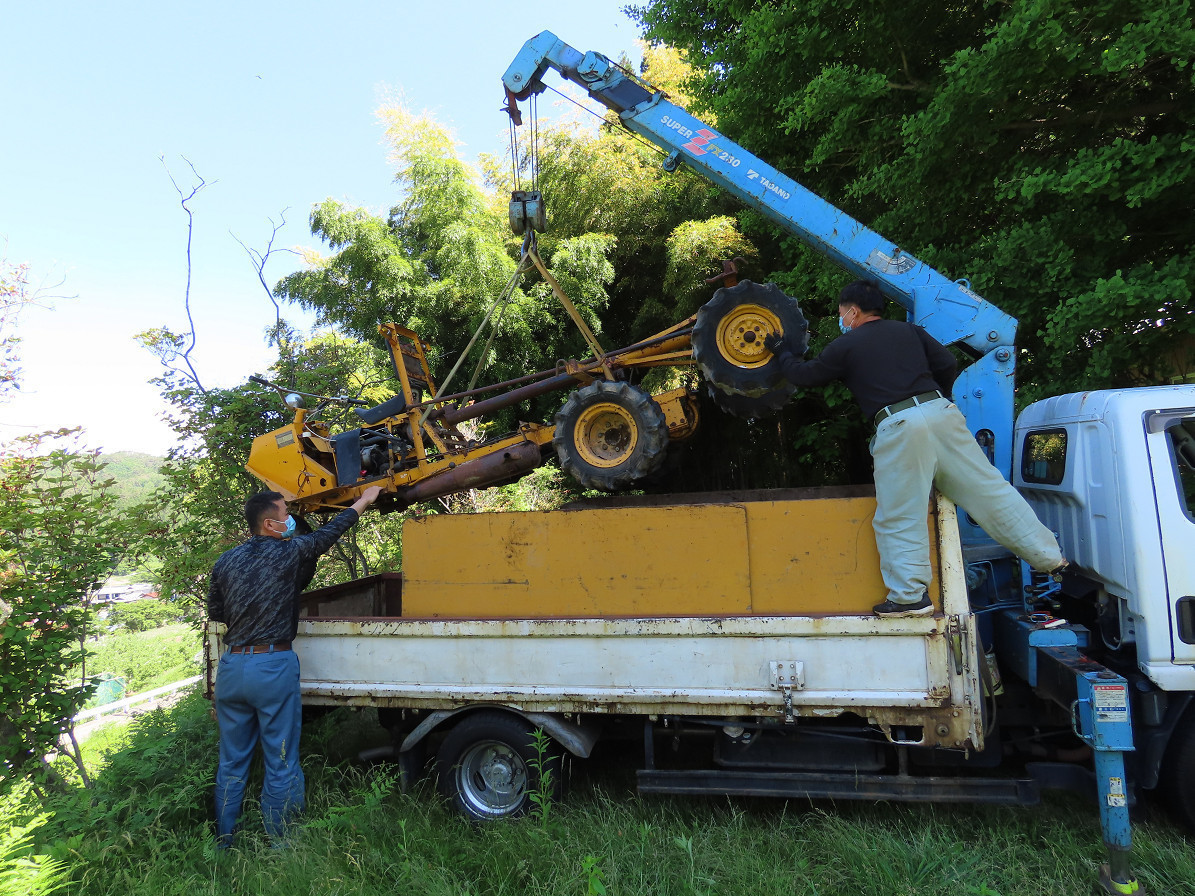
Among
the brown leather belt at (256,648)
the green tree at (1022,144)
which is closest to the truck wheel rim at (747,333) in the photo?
the green tree at (1022,144)

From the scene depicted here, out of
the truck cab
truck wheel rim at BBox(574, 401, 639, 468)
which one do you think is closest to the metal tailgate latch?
the truck cab

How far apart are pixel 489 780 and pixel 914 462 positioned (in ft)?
8.91

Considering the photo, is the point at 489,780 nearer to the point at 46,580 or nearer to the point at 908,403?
the point at 908,403

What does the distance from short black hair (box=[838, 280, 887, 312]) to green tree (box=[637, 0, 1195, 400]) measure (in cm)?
203

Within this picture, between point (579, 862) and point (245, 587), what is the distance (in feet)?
7.04

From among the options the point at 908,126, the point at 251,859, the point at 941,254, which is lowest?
the point at 251,859

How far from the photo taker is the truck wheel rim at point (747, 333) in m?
4.12

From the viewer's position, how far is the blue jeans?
11.3 feet

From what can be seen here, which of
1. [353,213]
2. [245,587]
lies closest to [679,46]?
[353,213]

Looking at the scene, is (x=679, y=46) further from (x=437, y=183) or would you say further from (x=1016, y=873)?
(x=1016, y=873)

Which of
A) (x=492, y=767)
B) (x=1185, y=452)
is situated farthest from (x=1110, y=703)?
(x=492, y=767)

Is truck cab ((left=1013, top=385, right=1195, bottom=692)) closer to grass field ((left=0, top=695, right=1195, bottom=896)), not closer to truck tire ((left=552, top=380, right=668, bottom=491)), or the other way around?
grass field ((left=0, top=695, right=1195, bottom=896))

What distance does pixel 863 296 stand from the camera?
3.46m

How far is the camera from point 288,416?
233 inches
